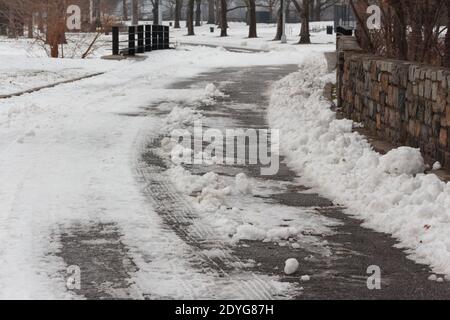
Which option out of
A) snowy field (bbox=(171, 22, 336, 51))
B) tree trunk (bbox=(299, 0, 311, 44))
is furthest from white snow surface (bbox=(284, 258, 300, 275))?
tree trunk (bbox=(299, 0, 311, 44))

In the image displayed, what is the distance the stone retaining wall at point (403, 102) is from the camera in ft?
27.9

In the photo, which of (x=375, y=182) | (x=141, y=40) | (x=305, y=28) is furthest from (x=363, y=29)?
(x=305, y=28)

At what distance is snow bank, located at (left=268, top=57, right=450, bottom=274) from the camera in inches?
251

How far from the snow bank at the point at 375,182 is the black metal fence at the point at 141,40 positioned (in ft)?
62.5

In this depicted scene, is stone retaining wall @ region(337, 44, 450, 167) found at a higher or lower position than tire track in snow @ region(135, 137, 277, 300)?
higher

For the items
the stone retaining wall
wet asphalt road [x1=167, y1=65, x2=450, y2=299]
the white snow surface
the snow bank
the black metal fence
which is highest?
the black metal fence

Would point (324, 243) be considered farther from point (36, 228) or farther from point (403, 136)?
point (403, 136)

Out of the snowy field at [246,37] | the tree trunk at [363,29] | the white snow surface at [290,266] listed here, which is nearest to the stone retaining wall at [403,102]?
the tree trunk at [363,29]

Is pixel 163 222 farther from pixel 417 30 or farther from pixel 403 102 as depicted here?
pixel 417 30

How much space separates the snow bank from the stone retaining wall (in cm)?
40

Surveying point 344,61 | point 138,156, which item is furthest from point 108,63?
point 138,156

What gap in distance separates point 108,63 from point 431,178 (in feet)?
70.4

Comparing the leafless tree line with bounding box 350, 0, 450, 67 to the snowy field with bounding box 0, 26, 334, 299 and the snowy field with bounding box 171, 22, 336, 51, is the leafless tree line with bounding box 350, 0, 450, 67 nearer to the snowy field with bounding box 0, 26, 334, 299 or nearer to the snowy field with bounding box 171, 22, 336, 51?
the snowy field with bounding box 0, 26, 334, 299

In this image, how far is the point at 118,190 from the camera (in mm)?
8281
